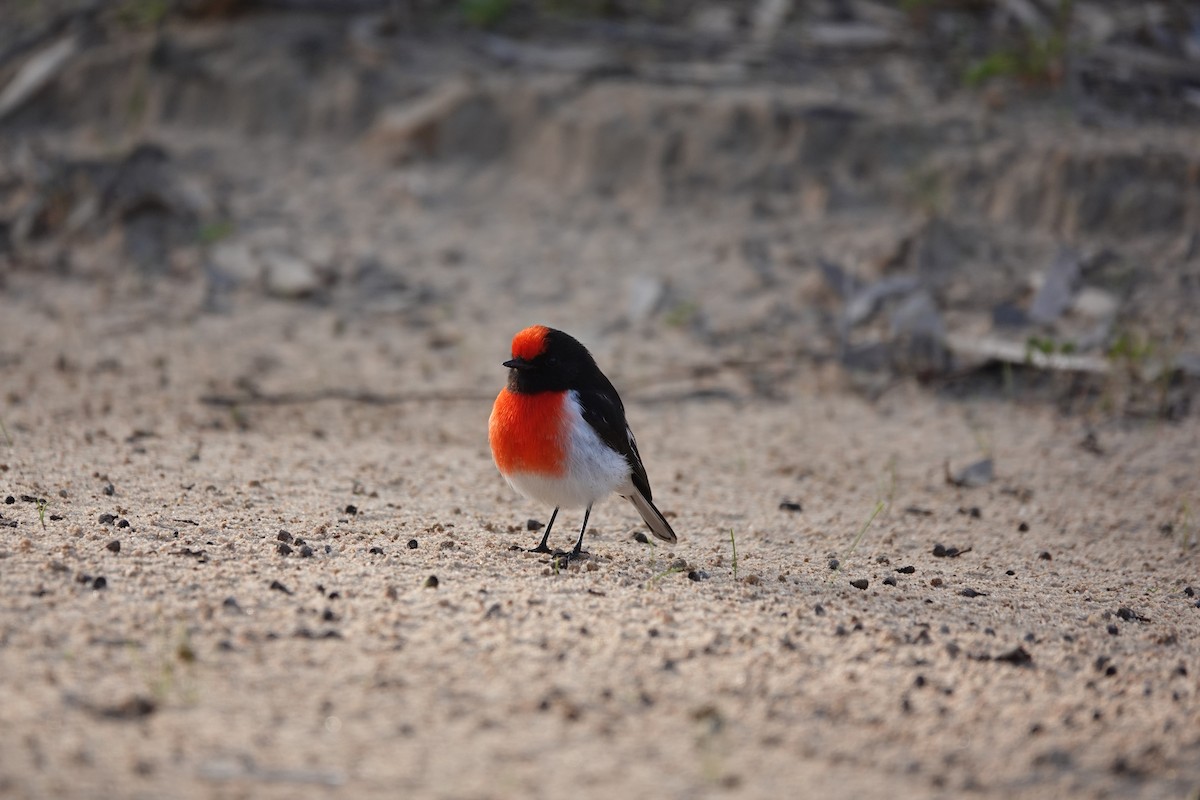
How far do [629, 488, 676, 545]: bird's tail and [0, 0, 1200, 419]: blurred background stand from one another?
2.62m

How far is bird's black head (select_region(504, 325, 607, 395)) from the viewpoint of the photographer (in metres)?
5.18

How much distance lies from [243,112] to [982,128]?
6.20 metres

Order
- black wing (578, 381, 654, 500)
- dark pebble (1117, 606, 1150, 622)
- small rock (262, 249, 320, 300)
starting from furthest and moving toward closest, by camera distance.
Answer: small rock (262, 249, 320, 300), black wing (578, 381, 654, 500), dark pebble (1117, 606, 1150, 622)

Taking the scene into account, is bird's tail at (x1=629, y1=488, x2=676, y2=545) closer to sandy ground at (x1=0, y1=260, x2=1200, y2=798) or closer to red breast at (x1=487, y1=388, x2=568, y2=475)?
sandy ground at (x1=0, y1=260, x2=1200, y2=798)

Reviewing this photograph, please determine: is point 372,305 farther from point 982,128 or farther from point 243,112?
point 982,128

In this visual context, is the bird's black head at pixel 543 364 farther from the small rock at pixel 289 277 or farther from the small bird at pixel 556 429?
the small rock at pixel 289 277

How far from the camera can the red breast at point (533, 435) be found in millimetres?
5098

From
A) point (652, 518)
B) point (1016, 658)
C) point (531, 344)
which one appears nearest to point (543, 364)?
point (531, 344)

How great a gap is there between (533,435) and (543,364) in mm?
312

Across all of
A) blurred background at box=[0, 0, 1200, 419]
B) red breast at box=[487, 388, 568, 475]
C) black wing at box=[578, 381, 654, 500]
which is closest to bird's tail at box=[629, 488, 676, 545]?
black wing at box=[578, 381, 654, 500]

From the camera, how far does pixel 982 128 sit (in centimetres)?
974

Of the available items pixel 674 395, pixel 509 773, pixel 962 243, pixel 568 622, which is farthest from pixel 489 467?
pixel 962 243

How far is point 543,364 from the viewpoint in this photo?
17.1 feet

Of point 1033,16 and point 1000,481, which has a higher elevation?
point 1033,16
